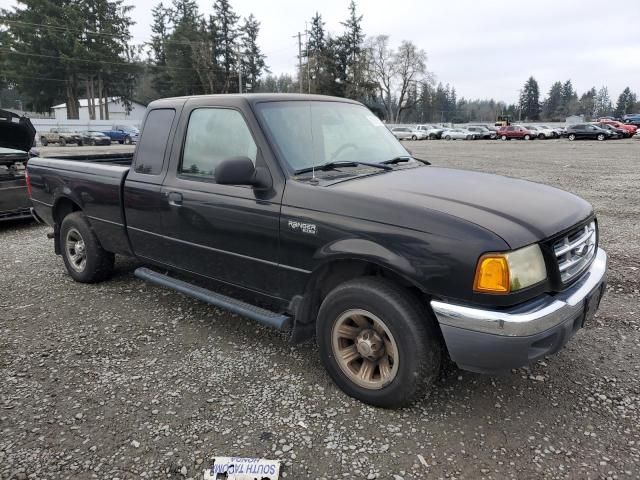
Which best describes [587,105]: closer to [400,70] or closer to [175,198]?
[400,70]

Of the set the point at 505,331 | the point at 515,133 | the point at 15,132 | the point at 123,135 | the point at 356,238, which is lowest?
the point at 505,331

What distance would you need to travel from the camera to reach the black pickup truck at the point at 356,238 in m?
2.50

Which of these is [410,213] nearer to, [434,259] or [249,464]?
[434,259]

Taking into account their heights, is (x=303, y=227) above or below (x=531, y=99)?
below

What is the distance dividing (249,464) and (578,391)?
7.00 feet

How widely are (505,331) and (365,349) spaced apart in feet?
2.76

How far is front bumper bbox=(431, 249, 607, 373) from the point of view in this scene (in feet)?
7.96

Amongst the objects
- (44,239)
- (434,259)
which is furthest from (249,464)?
(44,239)

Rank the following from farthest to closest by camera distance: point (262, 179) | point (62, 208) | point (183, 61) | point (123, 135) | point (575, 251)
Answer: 1. point (183, 61)
2. point (123, 135)
3. point (62, 208)
4. point (262, 179)
5. point (575, 251)

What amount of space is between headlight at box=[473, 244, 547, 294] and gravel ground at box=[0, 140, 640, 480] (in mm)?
899

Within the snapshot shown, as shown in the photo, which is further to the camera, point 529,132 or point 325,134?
point 529,132

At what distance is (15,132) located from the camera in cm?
755

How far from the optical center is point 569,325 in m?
2.64

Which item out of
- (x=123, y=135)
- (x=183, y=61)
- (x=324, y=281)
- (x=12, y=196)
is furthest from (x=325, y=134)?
(x=183, y=61)
